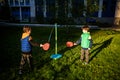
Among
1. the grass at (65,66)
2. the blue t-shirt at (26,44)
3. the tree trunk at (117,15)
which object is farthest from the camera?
the tree trunk at (117,15)

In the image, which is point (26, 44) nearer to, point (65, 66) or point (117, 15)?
point (65, 66)

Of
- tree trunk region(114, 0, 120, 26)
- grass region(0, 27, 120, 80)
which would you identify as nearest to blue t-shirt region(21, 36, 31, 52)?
grass region(0, 27, 120, 80)

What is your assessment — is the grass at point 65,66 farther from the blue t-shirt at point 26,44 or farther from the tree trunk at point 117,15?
the tree trunk at point 117,15

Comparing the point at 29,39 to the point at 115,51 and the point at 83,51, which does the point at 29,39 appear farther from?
the point at 115,51

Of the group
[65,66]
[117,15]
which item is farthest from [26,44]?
[117,15]

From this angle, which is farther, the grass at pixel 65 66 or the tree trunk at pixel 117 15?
the tree trunk at pixel 117 15

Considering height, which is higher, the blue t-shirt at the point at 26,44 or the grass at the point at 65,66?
the blue t-shirt at the point at 26,44

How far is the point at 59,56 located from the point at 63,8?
7.14 m

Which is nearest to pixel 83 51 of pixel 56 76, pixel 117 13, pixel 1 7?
pixel 56 76

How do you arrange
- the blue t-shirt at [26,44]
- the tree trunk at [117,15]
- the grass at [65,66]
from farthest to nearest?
the tree trunk at [117,15]
the grass at [65,66]
the blue t-shirt at [26,44]

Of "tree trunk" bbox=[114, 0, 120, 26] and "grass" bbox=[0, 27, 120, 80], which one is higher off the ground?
"tree trunk" bbox=[114, 0, 120, 26]

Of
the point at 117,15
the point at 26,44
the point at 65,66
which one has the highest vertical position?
the point at 117,15

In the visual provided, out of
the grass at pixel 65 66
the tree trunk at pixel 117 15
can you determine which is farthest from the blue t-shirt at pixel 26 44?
the tree trunk at pixel 117 15

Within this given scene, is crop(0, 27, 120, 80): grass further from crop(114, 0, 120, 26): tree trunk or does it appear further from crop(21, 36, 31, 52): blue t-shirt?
crop(114, 0, 120, 26): tree trunk
